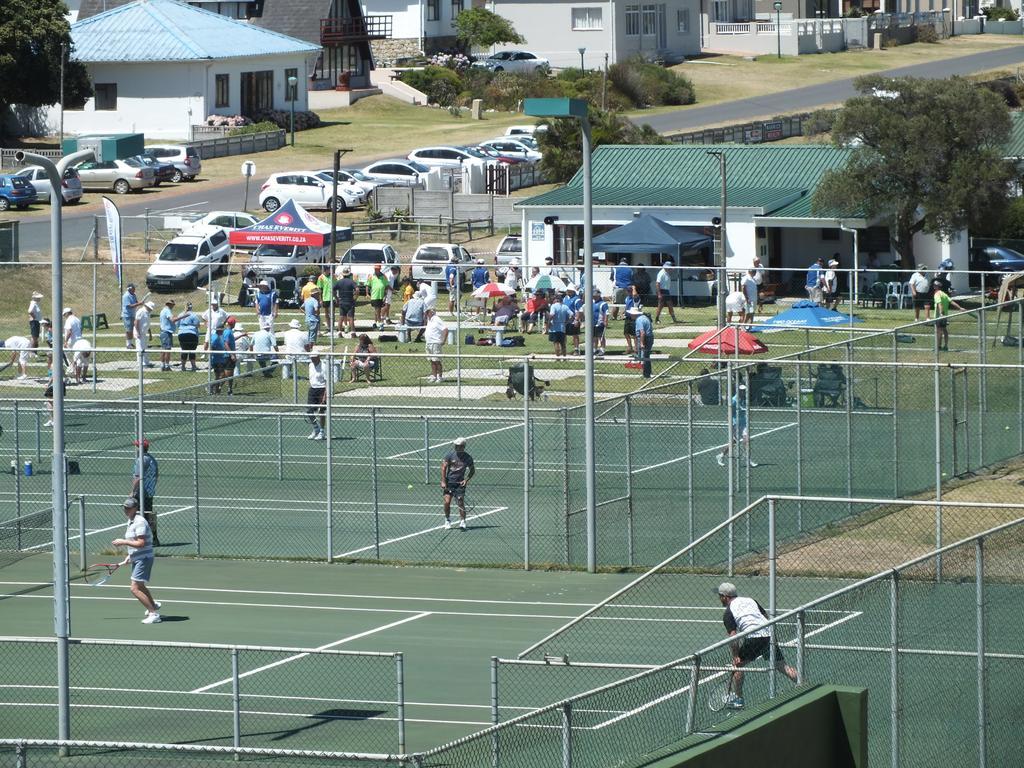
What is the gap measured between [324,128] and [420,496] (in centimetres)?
5583

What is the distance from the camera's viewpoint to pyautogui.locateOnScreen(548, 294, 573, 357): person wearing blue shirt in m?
40.2

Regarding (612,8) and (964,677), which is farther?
(612,8)

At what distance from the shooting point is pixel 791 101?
88938 millimetres

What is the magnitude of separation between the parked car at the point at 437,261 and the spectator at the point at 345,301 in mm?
5313

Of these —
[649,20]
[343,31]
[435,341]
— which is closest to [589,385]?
[435,341]

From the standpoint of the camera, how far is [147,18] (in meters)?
77.5

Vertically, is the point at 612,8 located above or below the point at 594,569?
above

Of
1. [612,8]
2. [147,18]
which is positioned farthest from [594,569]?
[612,8]

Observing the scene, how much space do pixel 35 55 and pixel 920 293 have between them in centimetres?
3943

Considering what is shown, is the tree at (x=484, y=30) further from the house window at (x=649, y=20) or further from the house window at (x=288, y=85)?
the house window at (x=288, y=85)

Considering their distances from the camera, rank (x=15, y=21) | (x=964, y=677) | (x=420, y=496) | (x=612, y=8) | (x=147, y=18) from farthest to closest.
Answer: (x=612, y=8) < (x=147, y=18) < (x=15, y=21) < (x=420, y=496) < (x=964, y=677)

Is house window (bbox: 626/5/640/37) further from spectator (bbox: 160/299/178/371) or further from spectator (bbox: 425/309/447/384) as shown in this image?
spectator (bbox: 425/309/447/384)

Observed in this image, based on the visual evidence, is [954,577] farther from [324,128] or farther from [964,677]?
[324,128]

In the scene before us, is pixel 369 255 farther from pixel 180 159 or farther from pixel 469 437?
pixel 469 437
